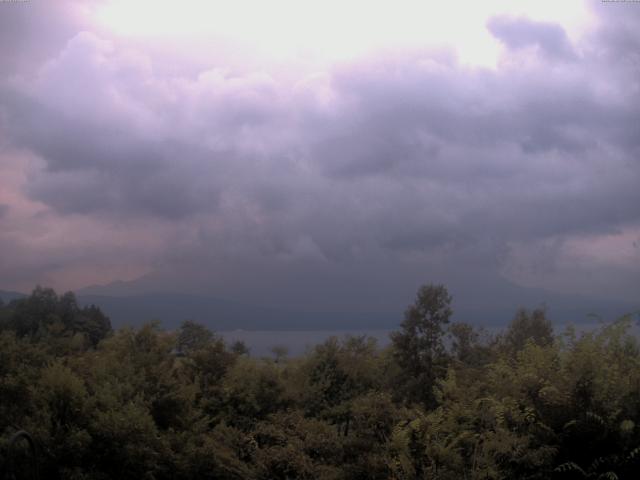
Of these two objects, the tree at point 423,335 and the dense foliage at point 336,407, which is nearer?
the dense foliage at point 336,407

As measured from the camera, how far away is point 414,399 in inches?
766

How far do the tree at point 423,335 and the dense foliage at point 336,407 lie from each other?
4cm

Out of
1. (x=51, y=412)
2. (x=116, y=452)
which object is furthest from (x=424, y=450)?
(x=51, y=412)

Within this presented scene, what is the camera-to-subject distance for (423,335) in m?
Result: 20.6

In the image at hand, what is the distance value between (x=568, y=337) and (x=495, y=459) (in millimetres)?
2822

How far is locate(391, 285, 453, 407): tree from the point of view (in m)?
20.4

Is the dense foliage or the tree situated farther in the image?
the tree

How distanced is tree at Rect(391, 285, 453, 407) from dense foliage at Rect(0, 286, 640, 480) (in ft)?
0.14

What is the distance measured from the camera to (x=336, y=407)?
18.7 m

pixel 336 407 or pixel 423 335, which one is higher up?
pixel 423 335

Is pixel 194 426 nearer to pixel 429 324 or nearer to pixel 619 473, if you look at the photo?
pixel 429 324

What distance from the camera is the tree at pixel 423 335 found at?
20.4 m

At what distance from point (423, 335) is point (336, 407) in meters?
3.77

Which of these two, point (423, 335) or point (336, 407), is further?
point (423, 335)
